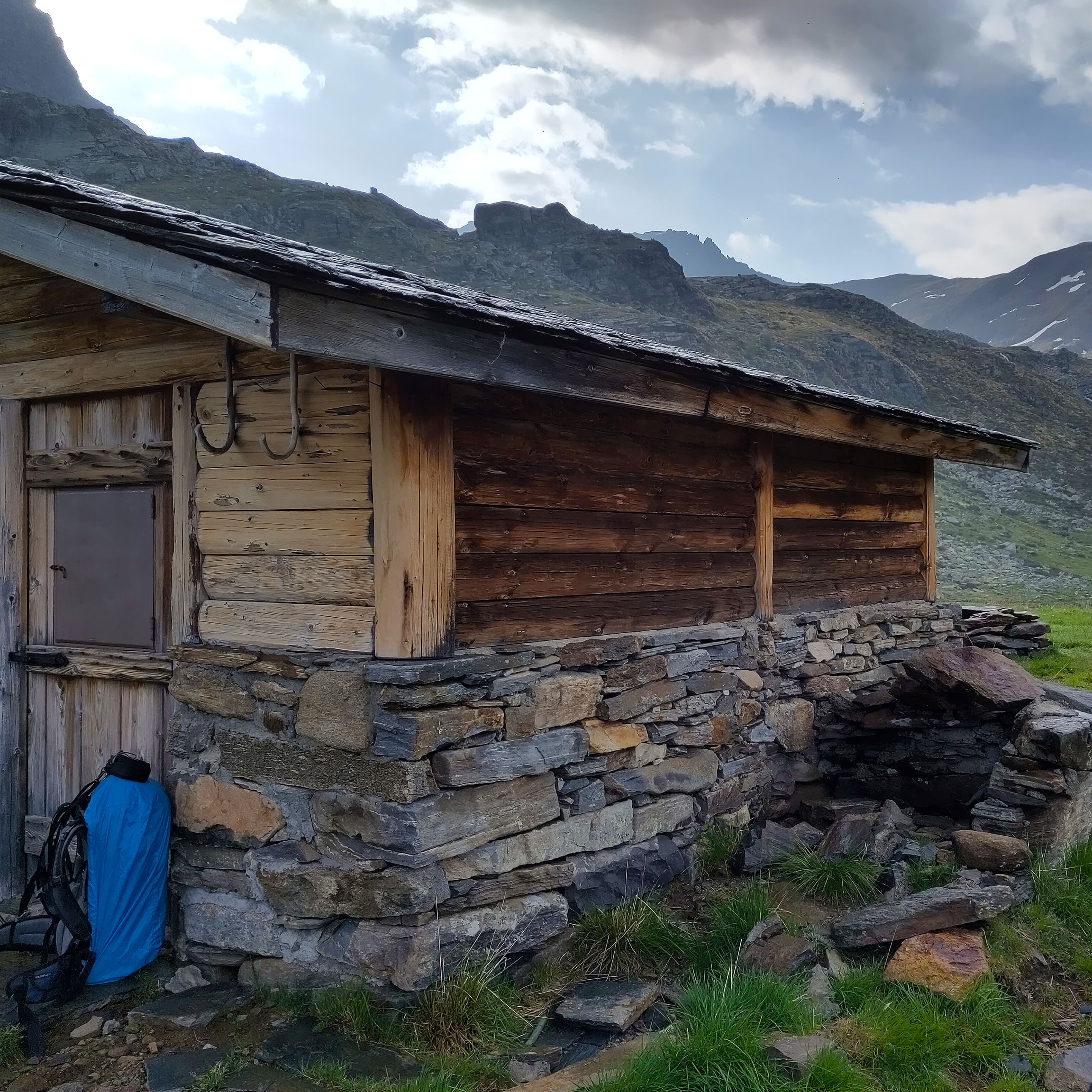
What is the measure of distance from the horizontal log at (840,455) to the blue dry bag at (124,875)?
397cm

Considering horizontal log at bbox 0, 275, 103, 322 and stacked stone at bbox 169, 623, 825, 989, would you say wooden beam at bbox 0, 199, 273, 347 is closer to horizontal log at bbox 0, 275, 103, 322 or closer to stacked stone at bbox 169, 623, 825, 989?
horizontal log at bbox 0, 275, 103, 322

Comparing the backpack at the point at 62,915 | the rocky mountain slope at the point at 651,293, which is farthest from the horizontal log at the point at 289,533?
the rocky mountain slope at the point at 651,293

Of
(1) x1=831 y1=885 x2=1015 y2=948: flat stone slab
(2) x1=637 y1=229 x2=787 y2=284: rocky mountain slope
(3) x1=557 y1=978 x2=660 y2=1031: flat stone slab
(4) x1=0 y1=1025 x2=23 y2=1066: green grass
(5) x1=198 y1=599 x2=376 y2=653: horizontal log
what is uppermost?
(2) x1=637 y1=229 x2=787 y2=284: rocky mountain slope

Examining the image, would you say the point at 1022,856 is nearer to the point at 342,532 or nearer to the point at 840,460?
the point at 840,460

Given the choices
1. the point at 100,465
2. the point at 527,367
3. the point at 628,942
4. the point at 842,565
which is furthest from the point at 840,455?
the point at 100,465

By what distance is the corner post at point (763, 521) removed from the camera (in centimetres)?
568

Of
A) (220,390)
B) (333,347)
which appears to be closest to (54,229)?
(220,390)

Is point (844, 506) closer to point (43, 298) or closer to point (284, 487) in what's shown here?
point (284, 487)

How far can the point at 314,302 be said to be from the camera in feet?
9.05

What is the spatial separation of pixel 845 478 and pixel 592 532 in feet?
9.86

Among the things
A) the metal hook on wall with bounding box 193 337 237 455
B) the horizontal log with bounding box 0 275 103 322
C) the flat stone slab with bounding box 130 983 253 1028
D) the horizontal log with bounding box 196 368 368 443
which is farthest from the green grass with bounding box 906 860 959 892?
the horizontal log with bounding box 0 275 103 322

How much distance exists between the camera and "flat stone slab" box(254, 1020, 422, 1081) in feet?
10.0

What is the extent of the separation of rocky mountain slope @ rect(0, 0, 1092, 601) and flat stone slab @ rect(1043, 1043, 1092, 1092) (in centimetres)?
3851

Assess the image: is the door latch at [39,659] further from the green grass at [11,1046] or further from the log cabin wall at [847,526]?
the log cabin wall at [847,526]
